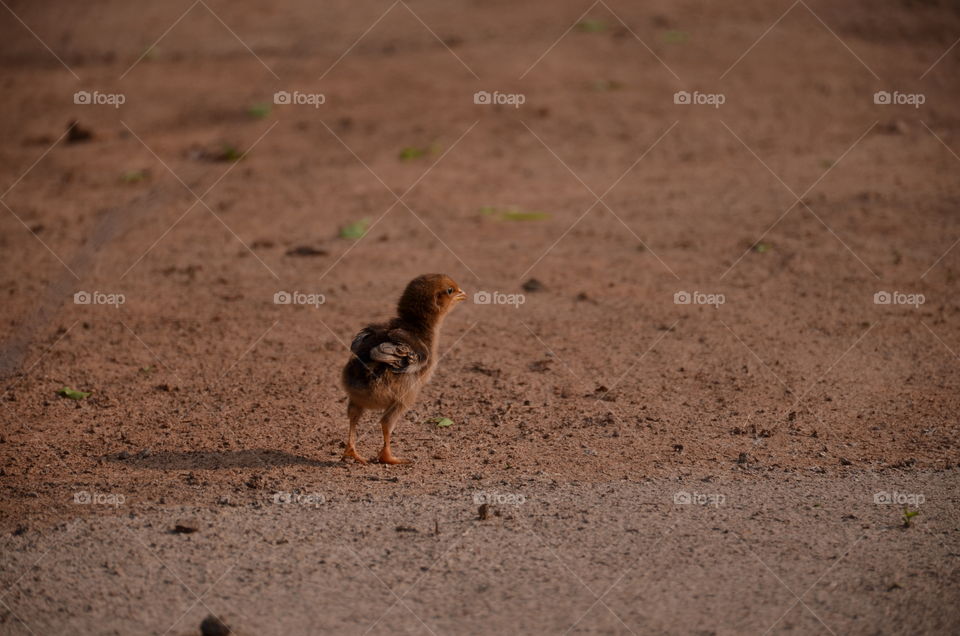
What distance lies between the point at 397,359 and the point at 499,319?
2.99 metres

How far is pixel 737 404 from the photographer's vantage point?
25.6 ft

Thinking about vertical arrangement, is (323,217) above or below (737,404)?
above

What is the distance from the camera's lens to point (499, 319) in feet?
31.5

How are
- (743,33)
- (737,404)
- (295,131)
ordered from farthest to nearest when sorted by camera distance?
(743,33) → (295,131) → (737,404)

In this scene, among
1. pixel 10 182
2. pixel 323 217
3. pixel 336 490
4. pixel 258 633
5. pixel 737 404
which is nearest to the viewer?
pixel 258 633

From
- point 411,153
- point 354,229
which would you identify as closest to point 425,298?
point 354,229

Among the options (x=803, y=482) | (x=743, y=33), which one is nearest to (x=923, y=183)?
(x=743, y=33)

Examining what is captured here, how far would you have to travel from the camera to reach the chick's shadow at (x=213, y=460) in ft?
22.4

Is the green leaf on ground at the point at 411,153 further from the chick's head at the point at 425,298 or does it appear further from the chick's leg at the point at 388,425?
the chick's leg at the point at 388,425

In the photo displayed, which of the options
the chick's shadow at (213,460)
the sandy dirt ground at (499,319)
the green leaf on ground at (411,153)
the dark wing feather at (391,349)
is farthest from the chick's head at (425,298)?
the green leaf on ground at (411,153)

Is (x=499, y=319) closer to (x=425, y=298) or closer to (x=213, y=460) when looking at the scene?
(x=425, y=298)

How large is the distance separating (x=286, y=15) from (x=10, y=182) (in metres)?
8.61

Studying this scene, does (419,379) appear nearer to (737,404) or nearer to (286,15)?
(737,404)

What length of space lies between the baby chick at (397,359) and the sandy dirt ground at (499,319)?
0.43 m
